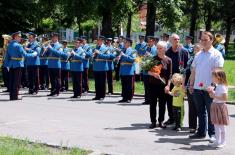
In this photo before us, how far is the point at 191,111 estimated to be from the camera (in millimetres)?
10477

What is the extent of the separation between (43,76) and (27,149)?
10.9 m

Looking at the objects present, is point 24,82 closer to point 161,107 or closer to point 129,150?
point 161,107

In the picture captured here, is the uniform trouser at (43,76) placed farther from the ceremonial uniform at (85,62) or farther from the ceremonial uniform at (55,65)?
the ceremonial uniform at (55,65)

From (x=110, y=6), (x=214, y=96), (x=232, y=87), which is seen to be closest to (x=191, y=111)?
(x=214, y=96)

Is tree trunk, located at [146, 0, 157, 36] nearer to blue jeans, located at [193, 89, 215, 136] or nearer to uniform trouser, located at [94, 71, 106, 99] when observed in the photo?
uniform trouser, located at [94, 71, 106, 99]

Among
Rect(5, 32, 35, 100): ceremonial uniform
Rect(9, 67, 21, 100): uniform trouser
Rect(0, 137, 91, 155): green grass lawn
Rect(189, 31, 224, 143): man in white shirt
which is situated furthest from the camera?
Rect(9, 67, 21, 100): uniform trouser

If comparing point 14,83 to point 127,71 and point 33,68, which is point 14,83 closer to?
point 33,68

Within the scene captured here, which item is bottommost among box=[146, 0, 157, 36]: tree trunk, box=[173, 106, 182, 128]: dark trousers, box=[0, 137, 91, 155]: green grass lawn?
box=[0, 137, 91, 155]: green grass lawn

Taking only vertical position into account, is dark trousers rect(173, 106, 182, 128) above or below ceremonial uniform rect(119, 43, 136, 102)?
below

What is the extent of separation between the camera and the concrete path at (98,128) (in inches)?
355

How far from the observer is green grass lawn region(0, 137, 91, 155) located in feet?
26.2

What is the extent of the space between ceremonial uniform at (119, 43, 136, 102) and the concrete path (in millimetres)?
375

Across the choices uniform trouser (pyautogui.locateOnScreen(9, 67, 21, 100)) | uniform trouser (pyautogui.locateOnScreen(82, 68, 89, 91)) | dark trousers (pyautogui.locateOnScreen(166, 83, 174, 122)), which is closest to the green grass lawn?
dark trousers (pyautogui.locateOnScreen(166, 83, 174, 122))

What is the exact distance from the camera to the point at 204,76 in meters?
9.45
